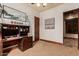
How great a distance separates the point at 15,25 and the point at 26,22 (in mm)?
388

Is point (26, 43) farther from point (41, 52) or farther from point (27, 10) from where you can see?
point (27, 10)

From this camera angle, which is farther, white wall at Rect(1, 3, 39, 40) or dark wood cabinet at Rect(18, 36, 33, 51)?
dark wood cabinet at Rect(18, 36, 33, 51)

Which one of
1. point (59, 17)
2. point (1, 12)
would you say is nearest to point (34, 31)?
point (1, 12)

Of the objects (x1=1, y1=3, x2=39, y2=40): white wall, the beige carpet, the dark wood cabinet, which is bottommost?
the beige carpet

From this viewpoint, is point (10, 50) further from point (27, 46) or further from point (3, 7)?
point (3, 7)

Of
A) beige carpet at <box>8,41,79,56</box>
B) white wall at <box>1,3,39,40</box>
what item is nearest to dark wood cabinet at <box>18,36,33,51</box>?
beige carpet at <box>8,41,79,56</box>

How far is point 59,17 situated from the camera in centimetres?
386

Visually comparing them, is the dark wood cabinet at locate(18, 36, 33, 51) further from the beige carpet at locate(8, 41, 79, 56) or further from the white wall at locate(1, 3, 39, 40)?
the white wall at locate(1, 3, 39, 40)

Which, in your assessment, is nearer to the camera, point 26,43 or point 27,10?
point 27,10

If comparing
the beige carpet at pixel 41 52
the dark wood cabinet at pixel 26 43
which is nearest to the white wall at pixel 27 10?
the dark wood cabinet at pixel 26 43

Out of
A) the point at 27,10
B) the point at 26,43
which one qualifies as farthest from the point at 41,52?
the point at 27,10

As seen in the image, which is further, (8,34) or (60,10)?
(60,10)

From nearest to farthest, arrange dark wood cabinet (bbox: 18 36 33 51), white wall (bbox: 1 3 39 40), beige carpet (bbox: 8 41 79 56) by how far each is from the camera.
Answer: white wall (bbox: 1 3 39 40)
beige carpet (bbox: 8 41 79 56)
dark wood cabinet (bbox: 18 36 33 51)

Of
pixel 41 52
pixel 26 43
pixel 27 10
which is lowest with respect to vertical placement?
pixel 41 52
